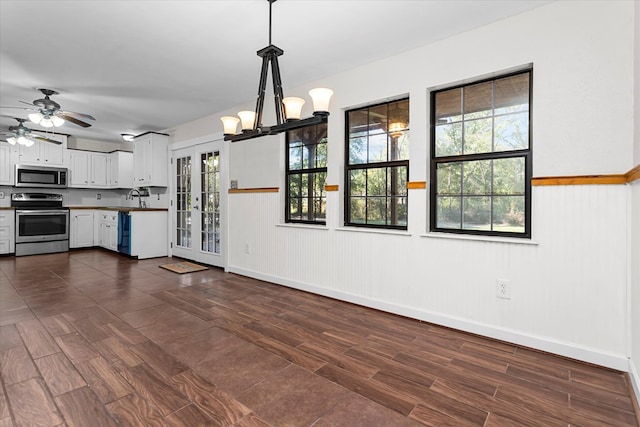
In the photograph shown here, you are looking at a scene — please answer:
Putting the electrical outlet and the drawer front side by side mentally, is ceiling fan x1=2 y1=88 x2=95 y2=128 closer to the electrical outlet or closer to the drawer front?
the drawer front

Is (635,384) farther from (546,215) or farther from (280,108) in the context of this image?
(280,108)

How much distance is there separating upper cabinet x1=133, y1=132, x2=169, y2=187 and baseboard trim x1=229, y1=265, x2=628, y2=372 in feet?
13.6

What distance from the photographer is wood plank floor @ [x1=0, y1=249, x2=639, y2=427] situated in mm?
1584

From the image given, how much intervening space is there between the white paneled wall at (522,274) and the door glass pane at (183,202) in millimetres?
3247

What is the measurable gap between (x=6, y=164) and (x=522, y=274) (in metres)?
8.37

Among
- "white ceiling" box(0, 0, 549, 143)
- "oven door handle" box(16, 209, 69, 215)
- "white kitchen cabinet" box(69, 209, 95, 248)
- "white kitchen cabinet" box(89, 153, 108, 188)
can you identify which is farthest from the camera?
"white kitchen cabinet" box(89, 153, 108, 188)

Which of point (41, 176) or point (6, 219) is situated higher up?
point (41, 176)

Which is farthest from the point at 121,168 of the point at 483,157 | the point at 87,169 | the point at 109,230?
the point at 483,157

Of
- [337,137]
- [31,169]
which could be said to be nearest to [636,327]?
[337,137]

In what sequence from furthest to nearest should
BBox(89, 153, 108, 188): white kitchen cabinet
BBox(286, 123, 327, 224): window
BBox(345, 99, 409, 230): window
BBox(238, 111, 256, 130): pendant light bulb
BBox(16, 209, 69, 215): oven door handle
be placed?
BBox(89, 153, 108, 188): white kitchen cabinet < BBox(16, 209, 69, 215): oven door handle < BBox(286, 123, 327, 224): window < BBox(345, 99, 409, 230): window < BBox(238, 111, 256, 130): pendant light bulb

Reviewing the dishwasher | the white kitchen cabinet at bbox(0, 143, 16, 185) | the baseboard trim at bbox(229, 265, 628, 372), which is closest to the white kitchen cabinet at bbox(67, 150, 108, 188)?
the white kitchen cabinet at bbox(0, 143, 16, 185)

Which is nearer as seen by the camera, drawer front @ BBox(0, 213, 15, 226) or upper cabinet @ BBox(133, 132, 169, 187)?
drawer front @ BBox(0, 213, 15, 226)

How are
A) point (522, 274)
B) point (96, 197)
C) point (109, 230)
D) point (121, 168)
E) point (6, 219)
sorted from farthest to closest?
point (96, 197) < point (121, 168) < point (109, 230) < point (6, 219) < point (522, 274)

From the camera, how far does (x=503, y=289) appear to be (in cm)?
243
